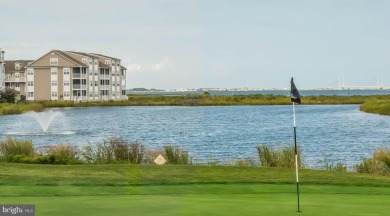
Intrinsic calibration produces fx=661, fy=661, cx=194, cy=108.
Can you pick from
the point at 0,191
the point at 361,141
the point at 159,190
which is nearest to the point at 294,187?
the point at 159,190

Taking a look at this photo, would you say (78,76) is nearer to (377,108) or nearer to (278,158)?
(377,108)

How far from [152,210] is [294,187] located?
186 inches

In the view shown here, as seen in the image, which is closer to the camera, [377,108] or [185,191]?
[185,191]

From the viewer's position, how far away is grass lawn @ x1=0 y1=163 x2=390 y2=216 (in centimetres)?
970

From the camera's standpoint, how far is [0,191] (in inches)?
494

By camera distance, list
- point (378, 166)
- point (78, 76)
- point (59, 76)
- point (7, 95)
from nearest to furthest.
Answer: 1. point (378, 166)
2. point (7, 95)
3. point (59, 76)
4. point (78, 76)

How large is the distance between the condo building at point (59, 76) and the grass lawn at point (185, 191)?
318 feet

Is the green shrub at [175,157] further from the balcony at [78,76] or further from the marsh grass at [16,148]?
the balcony at [78,76]

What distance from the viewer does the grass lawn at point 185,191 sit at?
970 cm

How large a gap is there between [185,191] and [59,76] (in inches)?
4040

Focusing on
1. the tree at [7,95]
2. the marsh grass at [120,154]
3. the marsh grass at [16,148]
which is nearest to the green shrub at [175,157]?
the marsh grass at [120,154]

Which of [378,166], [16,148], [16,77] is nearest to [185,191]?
[378,166]

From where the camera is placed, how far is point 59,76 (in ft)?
369

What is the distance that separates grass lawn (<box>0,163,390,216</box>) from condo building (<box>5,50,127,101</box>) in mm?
96984
